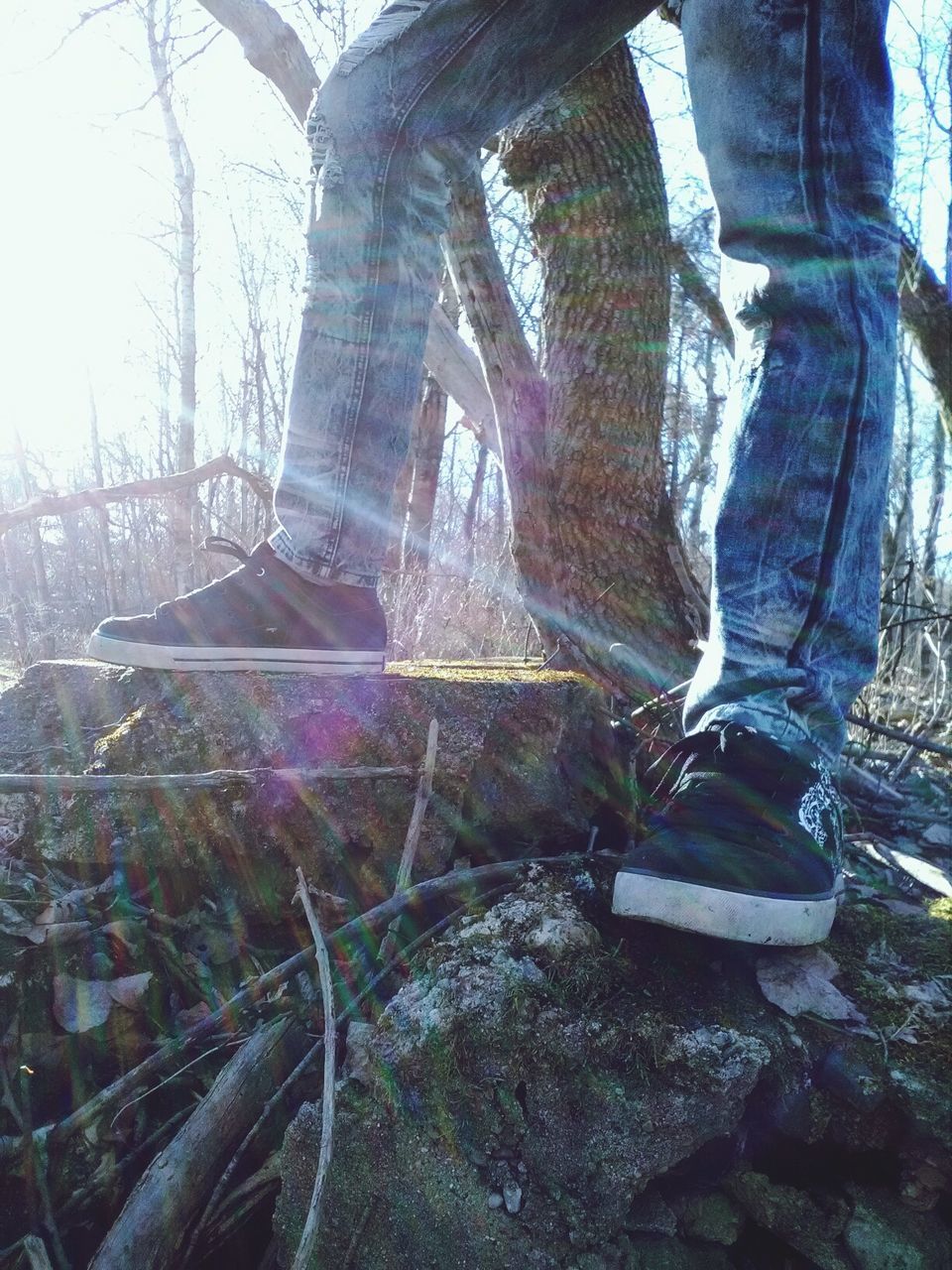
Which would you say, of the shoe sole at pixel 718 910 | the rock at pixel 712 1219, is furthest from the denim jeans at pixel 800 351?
the rock at pixel 712 1219

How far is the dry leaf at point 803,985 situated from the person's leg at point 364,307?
93 centimetres

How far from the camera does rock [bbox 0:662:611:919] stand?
1.25m

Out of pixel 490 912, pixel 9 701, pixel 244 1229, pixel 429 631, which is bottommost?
pixel 429 631

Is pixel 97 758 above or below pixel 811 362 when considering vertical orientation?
below

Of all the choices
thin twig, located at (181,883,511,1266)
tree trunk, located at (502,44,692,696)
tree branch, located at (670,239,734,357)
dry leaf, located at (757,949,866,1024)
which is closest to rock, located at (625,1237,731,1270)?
dry leaf, located at (757,949,866,1024)

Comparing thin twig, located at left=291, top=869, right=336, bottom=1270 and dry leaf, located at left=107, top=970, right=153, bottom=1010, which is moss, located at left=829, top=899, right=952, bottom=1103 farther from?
dry leaf, located at left=107, top=970, right=153, bottom=1010

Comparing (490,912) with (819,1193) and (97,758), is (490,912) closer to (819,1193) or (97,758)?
(819,1193)

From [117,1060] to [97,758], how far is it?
569mm

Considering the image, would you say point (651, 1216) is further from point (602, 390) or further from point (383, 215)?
point (602, 390)

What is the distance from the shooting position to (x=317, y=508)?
5.05 feet

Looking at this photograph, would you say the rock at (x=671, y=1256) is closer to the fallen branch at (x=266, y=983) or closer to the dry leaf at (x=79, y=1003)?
the fallen branch at (x=266, y=983)

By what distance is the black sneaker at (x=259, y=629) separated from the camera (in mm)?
1497

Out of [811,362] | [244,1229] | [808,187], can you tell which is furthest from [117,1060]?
[808,187]

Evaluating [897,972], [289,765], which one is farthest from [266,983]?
[897,972]
